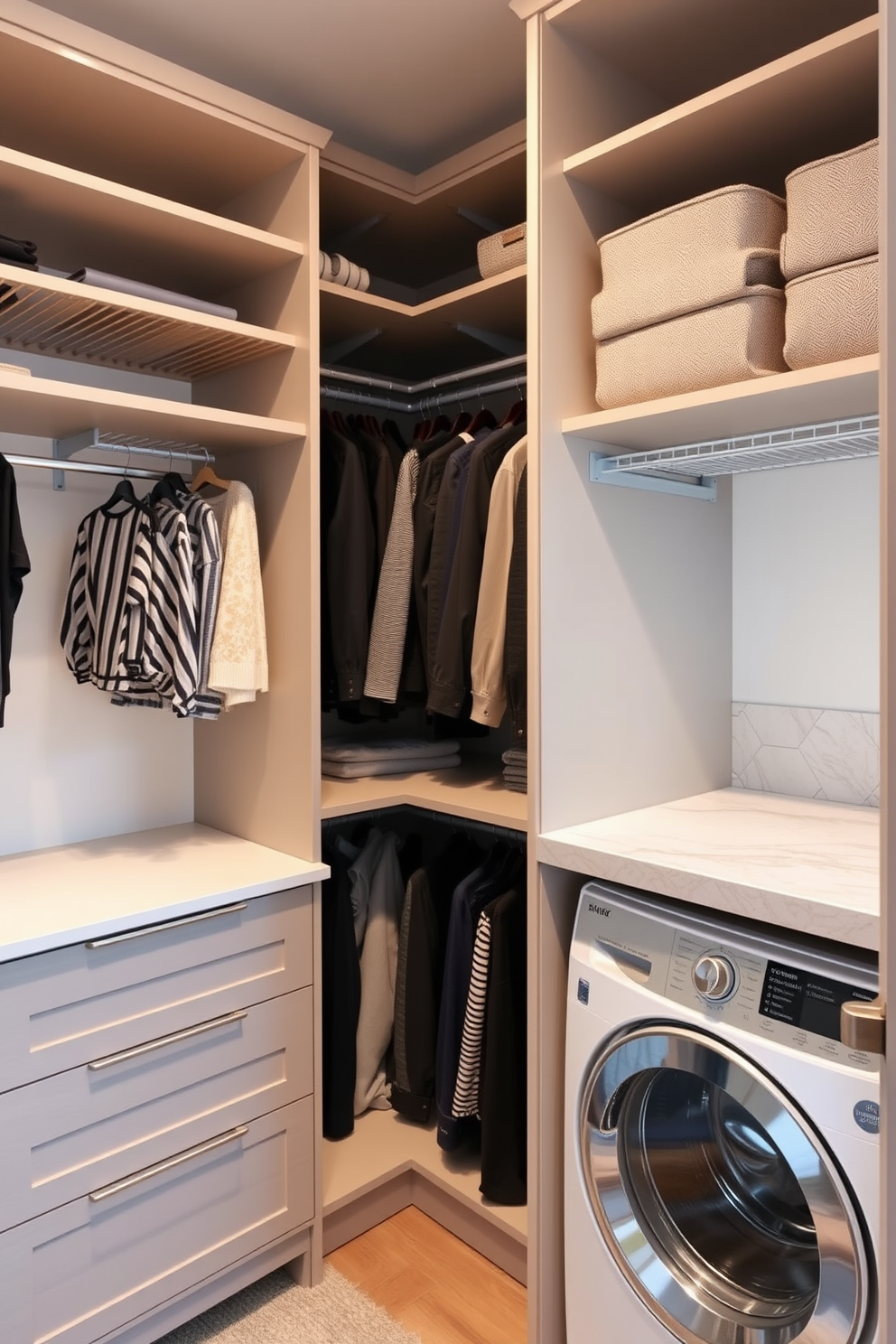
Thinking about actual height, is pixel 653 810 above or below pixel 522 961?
above

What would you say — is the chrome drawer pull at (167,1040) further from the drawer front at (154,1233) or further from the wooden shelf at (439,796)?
the wooden shelf at (439,796)

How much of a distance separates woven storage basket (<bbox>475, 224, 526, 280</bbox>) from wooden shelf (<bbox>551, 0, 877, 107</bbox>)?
0.36 meters

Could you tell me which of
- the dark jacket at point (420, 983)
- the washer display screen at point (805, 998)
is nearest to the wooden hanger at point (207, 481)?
the dark jacket at point (420, 983)

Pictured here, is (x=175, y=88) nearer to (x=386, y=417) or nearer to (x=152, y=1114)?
(x=386, y=417)

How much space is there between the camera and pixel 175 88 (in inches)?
67.4

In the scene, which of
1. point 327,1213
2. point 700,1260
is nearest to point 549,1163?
point 700,1260

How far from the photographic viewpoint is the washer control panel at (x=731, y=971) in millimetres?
1263

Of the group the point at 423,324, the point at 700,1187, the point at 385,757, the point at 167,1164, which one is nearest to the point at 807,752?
the point at 700,1187

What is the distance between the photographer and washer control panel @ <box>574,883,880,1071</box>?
49.7 inches

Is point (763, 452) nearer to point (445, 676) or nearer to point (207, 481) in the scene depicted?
point (445, 676)

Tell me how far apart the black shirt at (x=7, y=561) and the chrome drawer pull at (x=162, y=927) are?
1.54 ft

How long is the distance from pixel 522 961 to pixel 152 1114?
2.59 feet

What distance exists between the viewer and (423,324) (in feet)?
7.61

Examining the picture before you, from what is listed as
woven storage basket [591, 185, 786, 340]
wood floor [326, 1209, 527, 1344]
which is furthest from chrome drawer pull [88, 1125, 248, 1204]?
woven storage basket [591, 185, 786, 340]
